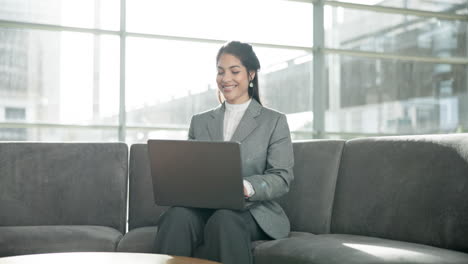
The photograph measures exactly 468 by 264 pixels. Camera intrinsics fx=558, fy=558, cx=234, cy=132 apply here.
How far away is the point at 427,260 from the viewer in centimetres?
164

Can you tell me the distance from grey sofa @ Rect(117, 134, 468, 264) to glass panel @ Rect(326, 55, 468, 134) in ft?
11.0

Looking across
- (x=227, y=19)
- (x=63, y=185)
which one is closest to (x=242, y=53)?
(x=63, y=185)

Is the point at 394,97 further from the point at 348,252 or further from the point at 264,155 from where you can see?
the point at 348,252

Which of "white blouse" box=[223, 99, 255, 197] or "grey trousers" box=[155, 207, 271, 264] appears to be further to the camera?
"white blouse" box=[223, 99, 255, 197]

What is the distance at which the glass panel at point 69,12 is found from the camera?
14.9 ft

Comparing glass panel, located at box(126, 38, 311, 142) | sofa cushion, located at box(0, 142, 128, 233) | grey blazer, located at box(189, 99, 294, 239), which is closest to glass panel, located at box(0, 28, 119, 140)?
glass panel, located at box(126, 38, 311, 142)

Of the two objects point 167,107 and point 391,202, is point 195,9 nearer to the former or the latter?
point 167,107

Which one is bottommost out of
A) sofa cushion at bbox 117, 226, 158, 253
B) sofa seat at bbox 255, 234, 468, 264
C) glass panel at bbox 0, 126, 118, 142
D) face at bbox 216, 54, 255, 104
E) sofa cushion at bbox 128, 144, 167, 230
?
sofa cushion at bbox 117, 226, 158, 253

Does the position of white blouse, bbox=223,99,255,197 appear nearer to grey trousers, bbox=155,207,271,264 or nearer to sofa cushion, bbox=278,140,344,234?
sofa cushion, bbox=278,140,344,234

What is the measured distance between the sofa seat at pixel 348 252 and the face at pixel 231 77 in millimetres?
704

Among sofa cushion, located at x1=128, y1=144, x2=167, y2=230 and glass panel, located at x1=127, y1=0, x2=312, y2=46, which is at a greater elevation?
glass panel, located at x1=127, y1=0, x2=312, y2=46

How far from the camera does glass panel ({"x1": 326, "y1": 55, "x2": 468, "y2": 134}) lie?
5.78 meters

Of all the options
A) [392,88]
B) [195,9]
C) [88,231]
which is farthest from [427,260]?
[392,88]

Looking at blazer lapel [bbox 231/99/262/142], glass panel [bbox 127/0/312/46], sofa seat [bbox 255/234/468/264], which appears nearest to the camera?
sofa seat [bbox 255/234/468/264]
